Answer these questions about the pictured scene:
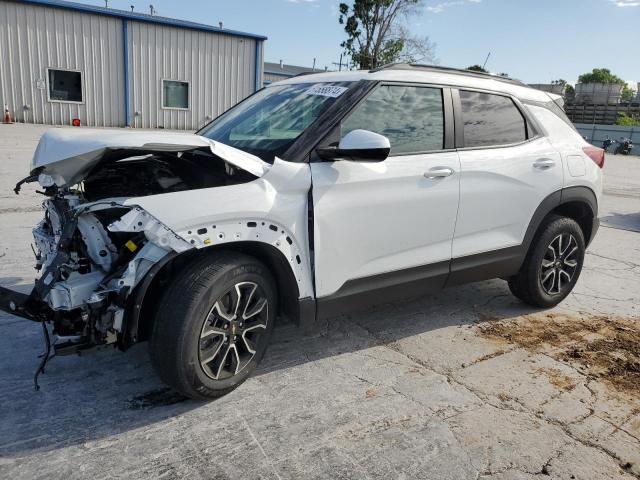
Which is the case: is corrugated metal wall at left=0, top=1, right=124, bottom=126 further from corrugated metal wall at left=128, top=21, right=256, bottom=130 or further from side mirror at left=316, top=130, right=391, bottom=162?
side mirror at left=316, top=130, right=391, bottom=162

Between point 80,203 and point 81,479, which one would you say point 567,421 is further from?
point 80,203

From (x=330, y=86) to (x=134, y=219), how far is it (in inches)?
66.5

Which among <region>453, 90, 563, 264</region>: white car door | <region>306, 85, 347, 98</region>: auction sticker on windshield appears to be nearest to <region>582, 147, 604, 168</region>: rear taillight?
<region>453, 90, 563, 264</region>: white car door

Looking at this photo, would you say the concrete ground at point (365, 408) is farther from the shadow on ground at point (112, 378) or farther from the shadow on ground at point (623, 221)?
the shadow on ground at point (623, 221)

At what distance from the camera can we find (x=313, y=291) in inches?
120

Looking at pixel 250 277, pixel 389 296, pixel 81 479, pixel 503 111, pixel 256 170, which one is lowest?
pixel 81 479

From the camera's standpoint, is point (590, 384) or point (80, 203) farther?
point (590, 384)

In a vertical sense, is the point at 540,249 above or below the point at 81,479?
above

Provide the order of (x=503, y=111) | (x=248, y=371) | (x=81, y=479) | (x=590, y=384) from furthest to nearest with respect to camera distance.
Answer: (x=503, y=111), (x=590, y=384), (x=248, y=371), (x=81, y=479)

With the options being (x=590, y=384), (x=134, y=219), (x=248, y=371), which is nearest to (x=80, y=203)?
(x=134, y=219)

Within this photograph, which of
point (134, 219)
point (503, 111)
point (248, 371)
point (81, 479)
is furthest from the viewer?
point (503, 111)

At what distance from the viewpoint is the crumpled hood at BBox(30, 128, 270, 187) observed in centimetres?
256

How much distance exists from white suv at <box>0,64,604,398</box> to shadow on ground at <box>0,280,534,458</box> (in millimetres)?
345

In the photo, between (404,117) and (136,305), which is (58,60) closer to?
(404,117)
